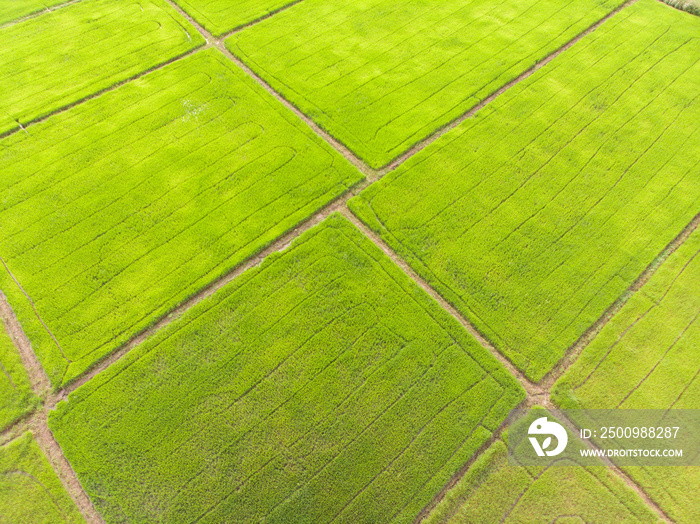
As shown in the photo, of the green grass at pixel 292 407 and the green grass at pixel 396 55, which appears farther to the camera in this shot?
the green grass at pixel 396 55

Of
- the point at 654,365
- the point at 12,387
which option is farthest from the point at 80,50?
the point at 654,365

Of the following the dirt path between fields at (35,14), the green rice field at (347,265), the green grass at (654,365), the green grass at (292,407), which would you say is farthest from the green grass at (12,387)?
the dirt path between fields at (35,14)

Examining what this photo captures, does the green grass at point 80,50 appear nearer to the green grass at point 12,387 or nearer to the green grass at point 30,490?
the green grass at point 12,387

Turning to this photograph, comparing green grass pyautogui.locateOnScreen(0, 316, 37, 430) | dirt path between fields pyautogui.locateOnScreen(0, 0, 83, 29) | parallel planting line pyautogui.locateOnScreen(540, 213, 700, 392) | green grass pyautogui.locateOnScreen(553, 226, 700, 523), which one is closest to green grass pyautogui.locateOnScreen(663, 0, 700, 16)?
parallel planting line pyautogui.locateOnScreen(540, 213, 700, 392)

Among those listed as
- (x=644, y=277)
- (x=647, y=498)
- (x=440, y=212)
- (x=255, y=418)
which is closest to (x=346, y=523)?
(x=255, y=418)

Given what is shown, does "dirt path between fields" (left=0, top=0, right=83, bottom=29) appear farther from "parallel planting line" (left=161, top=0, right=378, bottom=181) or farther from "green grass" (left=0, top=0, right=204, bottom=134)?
"parallel planting line" (left=161, top=0, right=378, bottom=181)

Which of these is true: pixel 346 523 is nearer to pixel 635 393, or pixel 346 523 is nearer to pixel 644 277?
pixel 635 393
